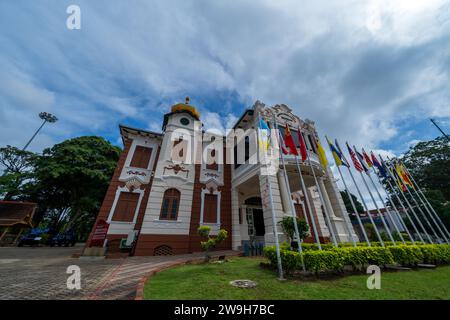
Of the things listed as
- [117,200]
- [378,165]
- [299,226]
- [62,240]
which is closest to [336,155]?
[378,165]

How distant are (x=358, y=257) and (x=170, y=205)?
1093 centimetres

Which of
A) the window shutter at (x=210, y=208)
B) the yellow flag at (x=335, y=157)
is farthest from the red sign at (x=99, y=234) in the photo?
the yellow flag at (x=335, y=157)

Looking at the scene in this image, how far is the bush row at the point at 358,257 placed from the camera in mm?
5875

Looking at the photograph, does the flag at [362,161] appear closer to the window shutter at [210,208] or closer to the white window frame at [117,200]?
the window shutter at [210,208]

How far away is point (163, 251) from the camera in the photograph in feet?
37.3

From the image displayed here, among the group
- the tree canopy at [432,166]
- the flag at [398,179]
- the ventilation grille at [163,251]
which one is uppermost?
the tree canopy at [432,166]

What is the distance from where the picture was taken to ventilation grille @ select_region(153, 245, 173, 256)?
11.2 m

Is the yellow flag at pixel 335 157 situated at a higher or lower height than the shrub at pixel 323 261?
higher

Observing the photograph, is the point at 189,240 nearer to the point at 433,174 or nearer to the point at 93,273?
the point at 93,273

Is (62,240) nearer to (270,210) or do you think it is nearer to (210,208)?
(210,208)

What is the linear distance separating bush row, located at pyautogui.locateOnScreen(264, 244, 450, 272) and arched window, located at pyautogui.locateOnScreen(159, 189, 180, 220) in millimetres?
7577

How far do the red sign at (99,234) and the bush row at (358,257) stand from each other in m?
9.58

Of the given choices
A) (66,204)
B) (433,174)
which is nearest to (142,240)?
(66,204)
